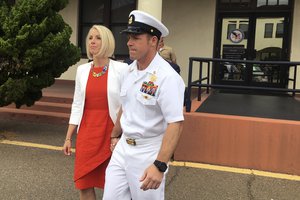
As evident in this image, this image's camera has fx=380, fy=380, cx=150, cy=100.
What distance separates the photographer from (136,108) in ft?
7.86

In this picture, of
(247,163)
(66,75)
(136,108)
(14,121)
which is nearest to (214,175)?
(247,163)

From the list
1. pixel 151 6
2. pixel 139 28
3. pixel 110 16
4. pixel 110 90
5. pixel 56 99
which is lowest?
pixel 56 99

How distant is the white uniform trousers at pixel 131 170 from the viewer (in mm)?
2400

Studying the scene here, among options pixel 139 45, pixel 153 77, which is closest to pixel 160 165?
pixel 153 77

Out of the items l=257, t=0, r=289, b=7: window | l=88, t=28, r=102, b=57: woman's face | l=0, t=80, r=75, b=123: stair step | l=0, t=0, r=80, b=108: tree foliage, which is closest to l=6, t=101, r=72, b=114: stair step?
l=0, t=80, r=75, b=123: stair step

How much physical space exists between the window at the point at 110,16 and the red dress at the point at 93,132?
7.84 meters

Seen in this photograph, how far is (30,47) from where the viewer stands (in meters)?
5.88

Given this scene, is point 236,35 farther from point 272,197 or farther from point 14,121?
point 272,197

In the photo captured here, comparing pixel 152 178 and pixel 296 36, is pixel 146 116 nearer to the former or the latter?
pixel 152 178

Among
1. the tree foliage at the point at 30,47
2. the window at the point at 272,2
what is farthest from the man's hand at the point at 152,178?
the window at the point at 272,2

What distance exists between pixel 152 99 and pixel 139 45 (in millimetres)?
344

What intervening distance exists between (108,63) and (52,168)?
236cm

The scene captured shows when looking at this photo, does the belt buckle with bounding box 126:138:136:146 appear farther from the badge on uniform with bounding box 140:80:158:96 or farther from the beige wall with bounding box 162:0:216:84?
the beige wall with bounding box 162:0:216:84

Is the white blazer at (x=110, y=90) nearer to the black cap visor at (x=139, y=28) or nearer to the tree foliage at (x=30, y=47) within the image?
the black cap visor at (x=139, y=28)
